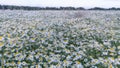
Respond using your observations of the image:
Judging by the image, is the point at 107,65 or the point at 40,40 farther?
the point at 40,40

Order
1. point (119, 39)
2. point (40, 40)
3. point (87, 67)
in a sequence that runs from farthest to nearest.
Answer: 1. point (119, 39)
2. point (40, 40)
3. point (87, 67)

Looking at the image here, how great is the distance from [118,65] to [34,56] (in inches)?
80.7

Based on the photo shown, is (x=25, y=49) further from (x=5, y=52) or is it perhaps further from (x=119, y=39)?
(x=119, y=39)

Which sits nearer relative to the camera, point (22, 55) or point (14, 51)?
point (22, 55)

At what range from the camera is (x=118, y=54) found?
727 centimetres

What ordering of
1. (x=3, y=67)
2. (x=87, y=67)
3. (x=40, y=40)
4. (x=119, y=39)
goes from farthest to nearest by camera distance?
(x=119, y=39) → (x=40, y=40) → (x=87, y=67) → (x=3, y=67)

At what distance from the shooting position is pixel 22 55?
666 centimetres

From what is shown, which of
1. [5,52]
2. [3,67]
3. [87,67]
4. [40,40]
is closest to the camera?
[3,67]

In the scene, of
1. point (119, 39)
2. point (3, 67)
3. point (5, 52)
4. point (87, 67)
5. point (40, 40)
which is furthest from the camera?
point (119, 39)

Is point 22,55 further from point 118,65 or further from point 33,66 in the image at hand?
point 118,65

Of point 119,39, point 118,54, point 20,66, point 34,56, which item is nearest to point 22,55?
point 34,56

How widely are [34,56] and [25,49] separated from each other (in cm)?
76

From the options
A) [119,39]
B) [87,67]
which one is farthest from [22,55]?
[119,39]

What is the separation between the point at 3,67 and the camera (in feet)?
19.4
